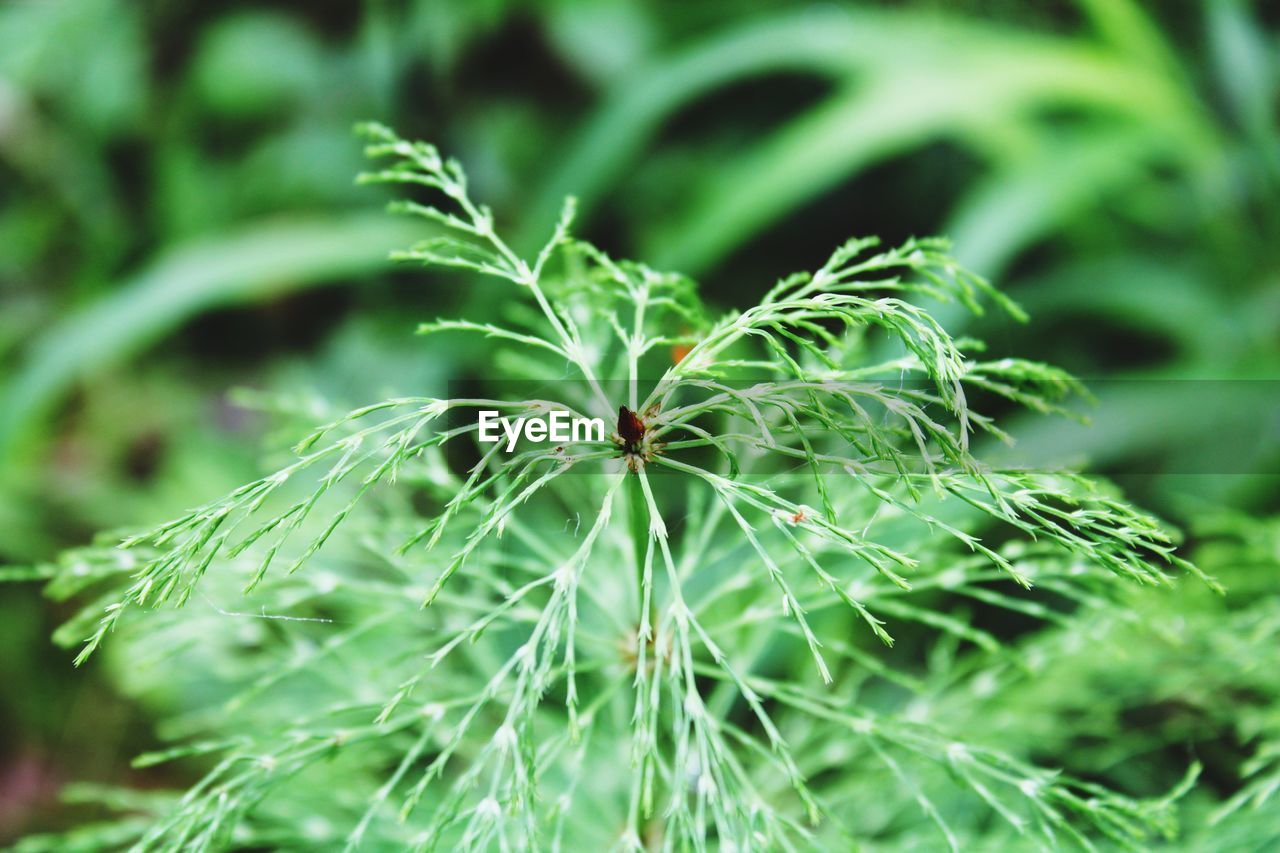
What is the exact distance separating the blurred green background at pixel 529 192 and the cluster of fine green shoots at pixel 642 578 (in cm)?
94

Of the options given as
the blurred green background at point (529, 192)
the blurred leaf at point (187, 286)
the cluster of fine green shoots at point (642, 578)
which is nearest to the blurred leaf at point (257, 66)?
the blurred green background at point (529, 192)

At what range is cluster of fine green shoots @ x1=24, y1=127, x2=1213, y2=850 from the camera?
0.54 m

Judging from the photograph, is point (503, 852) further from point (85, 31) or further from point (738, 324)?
point (85, 31)

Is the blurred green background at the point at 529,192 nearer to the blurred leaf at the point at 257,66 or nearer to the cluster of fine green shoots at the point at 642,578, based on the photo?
the blurred leaf at the point at 257,66

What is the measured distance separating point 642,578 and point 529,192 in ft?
6.59

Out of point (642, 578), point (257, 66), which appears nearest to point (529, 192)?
point (257, 66)

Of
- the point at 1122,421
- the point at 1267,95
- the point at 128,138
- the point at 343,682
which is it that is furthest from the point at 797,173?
the point at 128,138

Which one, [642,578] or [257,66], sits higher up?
[257,66]

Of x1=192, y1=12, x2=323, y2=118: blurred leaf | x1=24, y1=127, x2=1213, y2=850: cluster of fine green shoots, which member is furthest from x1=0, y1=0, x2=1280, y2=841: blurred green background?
x1=24, y1=127, x2=1213, y2=850: cluster of fine green shoots

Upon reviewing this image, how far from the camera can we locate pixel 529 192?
2561 millimetres

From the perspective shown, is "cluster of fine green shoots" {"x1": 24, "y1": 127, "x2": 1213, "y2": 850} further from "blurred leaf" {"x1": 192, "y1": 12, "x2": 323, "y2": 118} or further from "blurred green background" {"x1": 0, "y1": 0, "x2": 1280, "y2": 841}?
"blurred leaf" {"x1": 192, "y1": 12, "x2": 323, "y2": 118}

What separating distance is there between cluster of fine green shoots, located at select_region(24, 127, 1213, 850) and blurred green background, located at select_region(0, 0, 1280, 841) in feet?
3.07

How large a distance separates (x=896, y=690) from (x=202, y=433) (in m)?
1.76

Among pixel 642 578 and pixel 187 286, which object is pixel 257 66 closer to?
pixel 187 286
